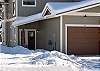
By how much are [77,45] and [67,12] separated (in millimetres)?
3087

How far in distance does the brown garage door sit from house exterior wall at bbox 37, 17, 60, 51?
137 centimetres

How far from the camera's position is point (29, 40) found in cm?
3456

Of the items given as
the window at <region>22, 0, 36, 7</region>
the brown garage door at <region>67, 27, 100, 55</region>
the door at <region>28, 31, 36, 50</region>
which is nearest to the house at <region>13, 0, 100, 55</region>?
the brown garage door at <region>67, 27, 100, 55</region>

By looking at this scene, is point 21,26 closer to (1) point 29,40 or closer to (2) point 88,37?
(1) point 29,40

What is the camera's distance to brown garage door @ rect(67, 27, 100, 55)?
A: 24344 mm

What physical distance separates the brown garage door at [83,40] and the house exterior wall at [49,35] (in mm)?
1367

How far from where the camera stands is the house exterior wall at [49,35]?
25.5 m

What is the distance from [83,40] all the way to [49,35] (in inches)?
180

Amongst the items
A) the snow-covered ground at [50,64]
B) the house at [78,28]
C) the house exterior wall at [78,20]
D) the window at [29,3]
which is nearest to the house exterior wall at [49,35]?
the house at [78,28]

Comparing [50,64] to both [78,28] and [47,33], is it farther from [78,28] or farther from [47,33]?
[47,33]

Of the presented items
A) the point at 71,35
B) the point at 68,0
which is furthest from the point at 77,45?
the point at 68,0

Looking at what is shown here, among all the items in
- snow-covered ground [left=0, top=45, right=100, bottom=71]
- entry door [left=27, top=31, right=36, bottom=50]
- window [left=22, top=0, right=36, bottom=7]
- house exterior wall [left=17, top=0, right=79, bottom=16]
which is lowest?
snow-covered ground [left=0, top=45, right=100, bottom=71]

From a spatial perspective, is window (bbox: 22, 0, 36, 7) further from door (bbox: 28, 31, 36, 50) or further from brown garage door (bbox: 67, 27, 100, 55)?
brown garage door (bbox: 67, 27, 100, 55)

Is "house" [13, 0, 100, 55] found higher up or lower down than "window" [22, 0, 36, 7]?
lower down
